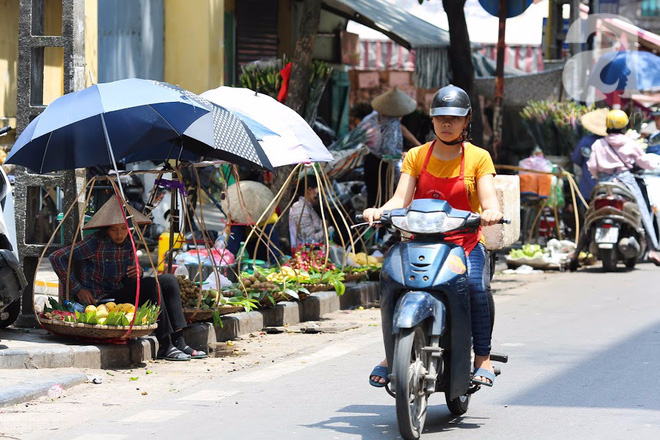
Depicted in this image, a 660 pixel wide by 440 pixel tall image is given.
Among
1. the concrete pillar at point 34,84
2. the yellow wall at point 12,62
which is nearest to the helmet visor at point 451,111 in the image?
the concrete pillar at point 34,84

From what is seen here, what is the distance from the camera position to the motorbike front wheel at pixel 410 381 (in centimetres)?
543

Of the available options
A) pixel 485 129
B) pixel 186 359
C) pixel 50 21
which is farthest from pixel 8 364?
pixel 485 129

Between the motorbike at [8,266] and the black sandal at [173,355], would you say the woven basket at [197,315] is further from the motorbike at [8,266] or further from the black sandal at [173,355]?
the motorbike at [8,266]

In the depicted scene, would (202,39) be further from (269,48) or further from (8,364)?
(8,364)

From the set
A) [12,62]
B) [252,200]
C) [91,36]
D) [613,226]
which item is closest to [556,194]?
[613,226]

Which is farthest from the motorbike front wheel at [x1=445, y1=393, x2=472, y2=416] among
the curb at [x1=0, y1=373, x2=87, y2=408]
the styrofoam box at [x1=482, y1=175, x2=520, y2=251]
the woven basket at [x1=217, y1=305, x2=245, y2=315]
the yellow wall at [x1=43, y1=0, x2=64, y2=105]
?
the yellow wall at [x1=43, y1=0, x2=64, y2=105]

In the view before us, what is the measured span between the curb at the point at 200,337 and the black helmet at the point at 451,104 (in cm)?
319

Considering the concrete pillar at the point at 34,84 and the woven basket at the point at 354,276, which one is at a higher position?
the concrete pillar at the point at 34,84

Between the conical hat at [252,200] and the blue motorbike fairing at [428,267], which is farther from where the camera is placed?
the conical hat at [252,200]

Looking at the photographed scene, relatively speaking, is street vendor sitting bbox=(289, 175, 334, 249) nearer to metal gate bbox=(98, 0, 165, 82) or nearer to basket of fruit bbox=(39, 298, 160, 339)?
metal gate bbox=(98, 0, 165, 82)

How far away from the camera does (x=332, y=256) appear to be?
41.1 ft

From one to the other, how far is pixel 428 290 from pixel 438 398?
143 centimetres

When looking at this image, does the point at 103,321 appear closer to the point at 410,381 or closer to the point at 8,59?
the point at 410,381

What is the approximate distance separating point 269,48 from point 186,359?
42.7 ft
